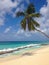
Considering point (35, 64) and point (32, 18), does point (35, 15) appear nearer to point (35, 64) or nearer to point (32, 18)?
point (32, 18)

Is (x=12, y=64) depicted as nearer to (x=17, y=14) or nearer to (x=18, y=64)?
(x=18, y=64)

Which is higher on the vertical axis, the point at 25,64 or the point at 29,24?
the point at 29,24

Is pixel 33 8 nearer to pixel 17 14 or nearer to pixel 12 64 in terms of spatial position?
pixel 17 14

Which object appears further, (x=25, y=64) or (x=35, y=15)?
(x=35, y=15)

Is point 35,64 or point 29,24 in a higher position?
point 29,24

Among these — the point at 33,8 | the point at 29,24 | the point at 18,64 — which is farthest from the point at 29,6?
the point at 18,64

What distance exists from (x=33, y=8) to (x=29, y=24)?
114cm

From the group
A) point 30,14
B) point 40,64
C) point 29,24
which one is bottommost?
point 40,64

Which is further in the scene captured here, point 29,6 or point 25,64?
point 29,6

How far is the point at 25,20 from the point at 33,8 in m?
0.98

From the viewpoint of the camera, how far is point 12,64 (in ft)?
20.0

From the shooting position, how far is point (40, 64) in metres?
5.87

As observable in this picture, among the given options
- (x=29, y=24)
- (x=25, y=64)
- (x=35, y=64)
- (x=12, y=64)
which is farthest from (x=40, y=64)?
(x=29, y=24)

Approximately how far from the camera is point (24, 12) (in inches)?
498
